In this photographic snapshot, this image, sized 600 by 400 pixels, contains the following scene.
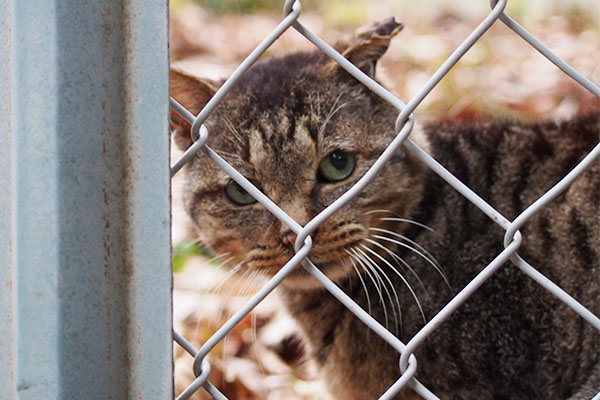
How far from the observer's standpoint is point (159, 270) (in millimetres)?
1244

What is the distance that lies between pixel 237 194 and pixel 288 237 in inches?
15.3

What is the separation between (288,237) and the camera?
2.13 meters

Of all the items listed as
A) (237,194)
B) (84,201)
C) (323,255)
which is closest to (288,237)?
(323,255)

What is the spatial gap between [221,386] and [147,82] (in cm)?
198

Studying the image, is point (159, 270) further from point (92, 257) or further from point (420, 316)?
point (420, 316)

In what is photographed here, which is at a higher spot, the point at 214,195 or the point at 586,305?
the point at 214,195

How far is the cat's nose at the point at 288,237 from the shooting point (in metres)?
2.11

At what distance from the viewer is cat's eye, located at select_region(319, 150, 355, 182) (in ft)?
7.70

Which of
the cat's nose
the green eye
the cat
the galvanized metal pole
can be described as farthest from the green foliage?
the galvanized metal pole

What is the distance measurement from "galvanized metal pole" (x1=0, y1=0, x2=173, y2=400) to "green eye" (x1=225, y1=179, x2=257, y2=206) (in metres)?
1.18

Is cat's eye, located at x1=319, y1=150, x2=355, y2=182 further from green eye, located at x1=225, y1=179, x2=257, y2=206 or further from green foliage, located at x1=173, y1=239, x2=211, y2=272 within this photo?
green foliage, located at x1=173, y1=239, x2=211, y2=272

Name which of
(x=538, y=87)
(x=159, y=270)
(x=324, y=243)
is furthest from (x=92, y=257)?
(x=538, y=87)

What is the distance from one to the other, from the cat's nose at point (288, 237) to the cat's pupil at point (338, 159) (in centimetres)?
32

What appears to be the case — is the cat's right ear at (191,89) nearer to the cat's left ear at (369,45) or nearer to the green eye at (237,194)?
the green eye at (237,194)
